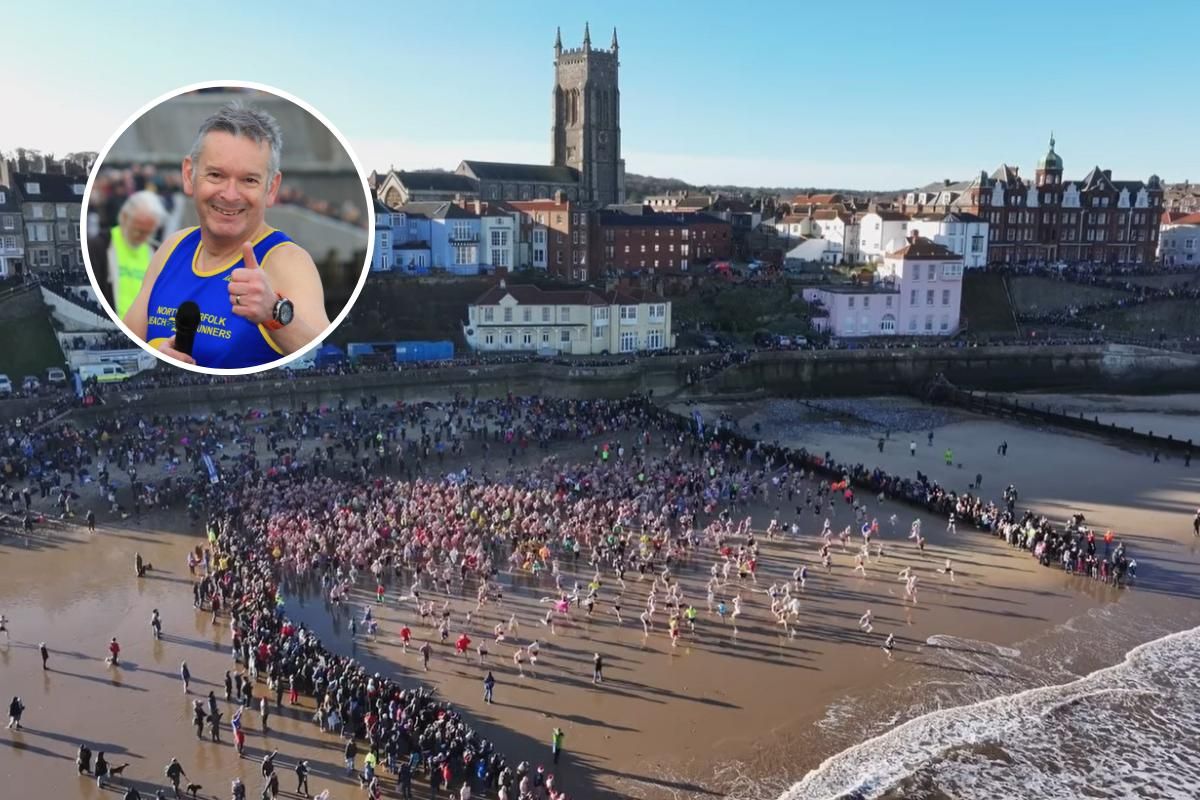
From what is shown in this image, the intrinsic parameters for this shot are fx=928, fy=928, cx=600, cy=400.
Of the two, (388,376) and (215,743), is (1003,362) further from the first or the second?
(215,743)

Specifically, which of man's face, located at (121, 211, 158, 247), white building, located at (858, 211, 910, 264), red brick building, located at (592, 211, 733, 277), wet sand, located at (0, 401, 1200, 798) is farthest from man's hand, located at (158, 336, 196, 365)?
white building, located at (858, 211, 910, 264)

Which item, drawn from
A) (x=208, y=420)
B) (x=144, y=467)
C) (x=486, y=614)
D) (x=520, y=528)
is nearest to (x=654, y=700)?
(x=486, y=614)

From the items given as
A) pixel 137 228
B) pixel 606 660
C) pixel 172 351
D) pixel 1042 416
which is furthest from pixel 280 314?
pixel 1042 416

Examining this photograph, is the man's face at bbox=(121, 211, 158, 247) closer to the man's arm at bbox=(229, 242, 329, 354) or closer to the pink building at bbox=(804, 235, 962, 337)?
the man's arm at bbox=(229, 242, 329, 354)

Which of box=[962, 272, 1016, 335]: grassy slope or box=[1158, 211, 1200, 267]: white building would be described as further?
box=[1158, 211, 1200, 267]: white building

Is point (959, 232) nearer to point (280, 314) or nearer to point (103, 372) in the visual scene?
point (103, 372)
